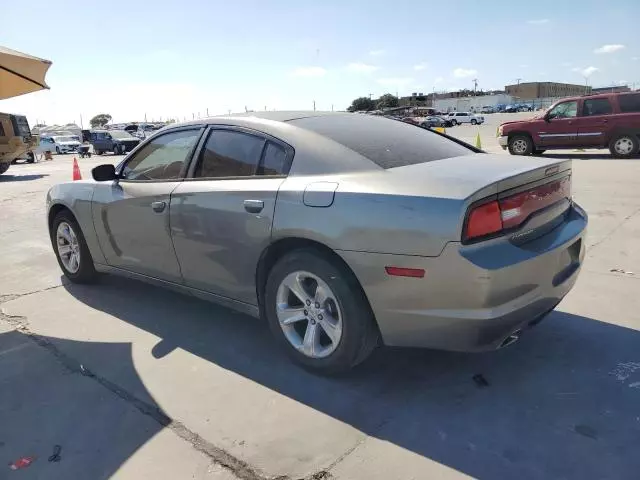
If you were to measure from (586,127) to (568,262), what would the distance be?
44.4 feet

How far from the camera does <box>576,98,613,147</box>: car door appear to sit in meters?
14.5

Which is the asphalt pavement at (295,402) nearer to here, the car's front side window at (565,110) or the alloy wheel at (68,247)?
the alloy wheel at (68,247)

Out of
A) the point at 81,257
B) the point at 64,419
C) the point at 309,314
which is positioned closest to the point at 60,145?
the point at 81,257

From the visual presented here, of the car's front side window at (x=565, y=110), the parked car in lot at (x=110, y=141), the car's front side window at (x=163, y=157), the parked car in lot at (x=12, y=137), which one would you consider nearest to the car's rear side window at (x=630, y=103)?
the car's front side window at (x=565, y=110)

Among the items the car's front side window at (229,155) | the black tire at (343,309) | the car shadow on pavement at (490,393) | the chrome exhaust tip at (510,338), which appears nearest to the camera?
the car shadow on pavement at (490,393)

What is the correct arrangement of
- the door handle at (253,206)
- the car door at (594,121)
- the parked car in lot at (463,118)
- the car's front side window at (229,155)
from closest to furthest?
the door handle at (253,206), the car's front side window at (229,155), the car door at (594,121), the parked car in lot at (463,118)

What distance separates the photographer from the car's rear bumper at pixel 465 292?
2.59 metres

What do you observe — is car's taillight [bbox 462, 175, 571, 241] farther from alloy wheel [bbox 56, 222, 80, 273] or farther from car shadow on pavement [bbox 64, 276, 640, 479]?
alloy wheel [bbox 56, 222, 80, 273]

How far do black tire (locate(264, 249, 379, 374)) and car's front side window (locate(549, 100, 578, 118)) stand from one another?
14.4 meters

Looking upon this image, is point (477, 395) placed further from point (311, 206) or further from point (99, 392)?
point (99, 392)

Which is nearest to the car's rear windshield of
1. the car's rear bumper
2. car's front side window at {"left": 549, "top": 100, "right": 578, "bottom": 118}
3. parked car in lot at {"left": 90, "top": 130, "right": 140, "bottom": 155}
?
the car's rear bumper

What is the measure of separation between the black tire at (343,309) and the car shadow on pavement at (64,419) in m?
1.03

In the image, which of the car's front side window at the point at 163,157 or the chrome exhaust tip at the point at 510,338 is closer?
the chrome exhaust tip at the point at 510,338

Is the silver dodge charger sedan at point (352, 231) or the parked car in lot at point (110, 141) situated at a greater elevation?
the silver dodge charger sedan at point (352, 231)
